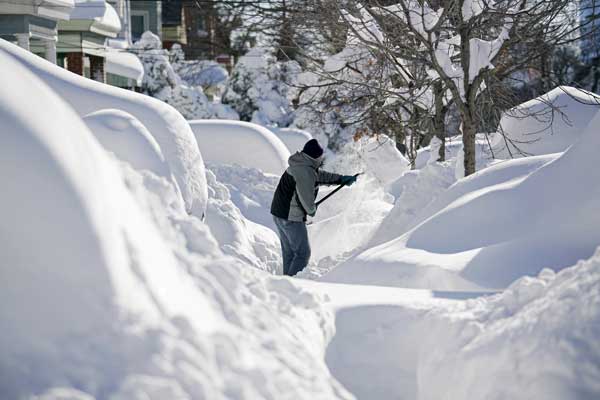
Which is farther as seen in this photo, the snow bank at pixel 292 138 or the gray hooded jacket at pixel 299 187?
the snow bank at pixel 292 138

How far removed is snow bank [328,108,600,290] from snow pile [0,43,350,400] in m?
2.25

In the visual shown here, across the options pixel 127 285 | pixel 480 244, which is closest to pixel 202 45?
pixel 480 244

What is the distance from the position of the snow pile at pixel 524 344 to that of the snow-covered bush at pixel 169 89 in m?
23.4

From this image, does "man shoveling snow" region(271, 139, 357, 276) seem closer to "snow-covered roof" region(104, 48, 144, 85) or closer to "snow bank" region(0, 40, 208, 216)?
"snow bank" region(0, 40, 208, 216)

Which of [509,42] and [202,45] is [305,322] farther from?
[202,45]

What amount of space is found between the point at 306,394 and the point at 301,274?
14.5 ft

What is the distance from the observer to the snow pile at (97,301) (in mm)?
2795

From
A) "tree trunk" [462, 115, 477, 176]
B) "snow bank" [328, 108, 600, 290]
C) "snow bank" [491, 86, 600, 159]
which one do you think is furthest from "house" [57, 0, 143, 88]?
"snow bank" [328, 108, 600, 290]

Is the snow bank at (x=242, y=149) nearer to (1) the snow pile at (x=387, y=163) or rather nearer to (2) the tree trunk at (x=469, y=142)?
(1) the snow pile at (x=387, y=163)

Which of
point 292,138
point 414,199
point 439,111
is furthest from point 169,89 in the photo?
point 414,199

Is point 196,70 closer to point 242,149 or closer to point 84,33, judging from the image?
point 84,33

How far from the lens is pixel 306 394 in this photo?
10.1 feet

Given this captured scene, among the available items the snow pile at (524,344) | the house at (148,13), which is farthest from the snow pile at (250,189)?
the house at (148,13)

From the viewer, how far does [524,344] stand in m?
3.39
